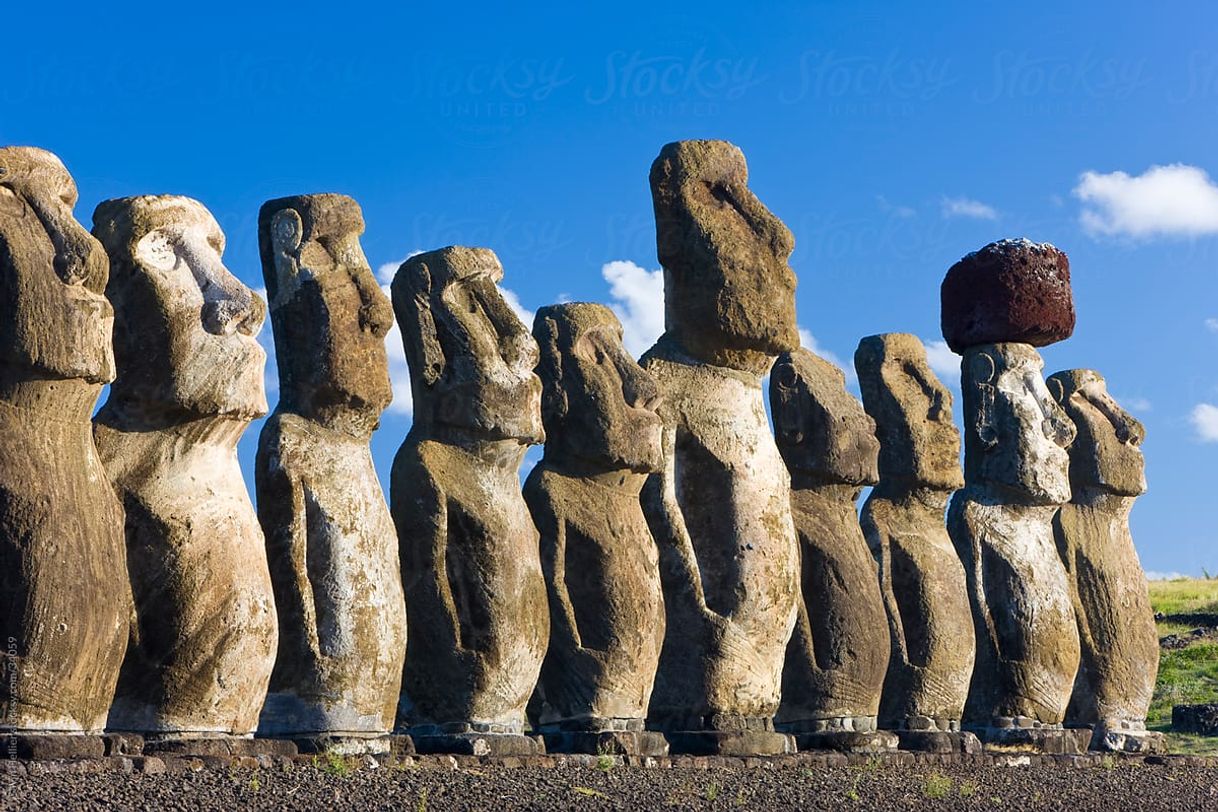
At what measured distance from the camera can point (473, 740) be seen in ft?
34.8

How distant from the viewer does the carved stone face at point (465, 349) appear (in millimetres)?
11234

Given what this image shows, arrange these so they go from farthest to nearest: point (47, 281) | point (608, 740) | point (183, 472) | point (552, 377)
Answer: point (552, 377) → point (608, 740) → point (183, 472) → point (47, 281)

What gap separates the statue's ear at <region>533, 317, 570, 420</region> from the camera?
12.2m

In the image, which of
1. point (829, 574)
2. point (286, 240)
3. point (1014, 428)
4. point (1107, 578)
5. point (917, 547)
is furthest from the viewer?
point (1107, 578)

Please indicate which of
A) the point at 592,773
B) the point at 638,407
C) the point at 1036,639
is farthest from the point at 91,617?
the point at 1036,639

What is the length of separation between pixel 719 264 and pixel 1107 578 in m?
5.13

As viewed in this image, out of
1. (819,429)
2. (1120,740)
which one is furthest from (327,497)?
(1120,740)

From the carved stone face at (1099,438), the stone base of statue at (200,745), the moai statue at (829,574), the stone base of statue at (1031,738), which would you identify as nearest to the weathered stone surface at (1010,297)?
the carved stone face at (1099,438)

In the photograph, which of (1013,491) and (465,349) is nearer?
(465,349)

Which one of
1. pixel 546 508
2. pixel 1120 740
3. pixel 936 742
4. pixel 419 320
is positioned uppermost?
pixel 419 320

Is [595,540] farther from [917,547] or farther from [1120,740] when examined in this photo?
[1120,740]

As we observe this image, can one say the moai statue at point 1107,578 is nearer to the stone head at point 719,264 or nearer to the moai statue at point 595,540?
the stone head at point 719,264

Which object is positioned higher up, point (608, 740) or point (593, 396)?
point (593, 396)

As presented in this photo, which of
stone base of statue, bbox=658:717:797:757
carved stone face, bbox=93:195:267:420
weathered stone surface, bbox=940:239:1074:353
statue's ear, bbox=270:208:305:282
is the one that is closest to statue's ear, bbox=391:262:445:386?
statue's ear, bbox=270:208:305:282
